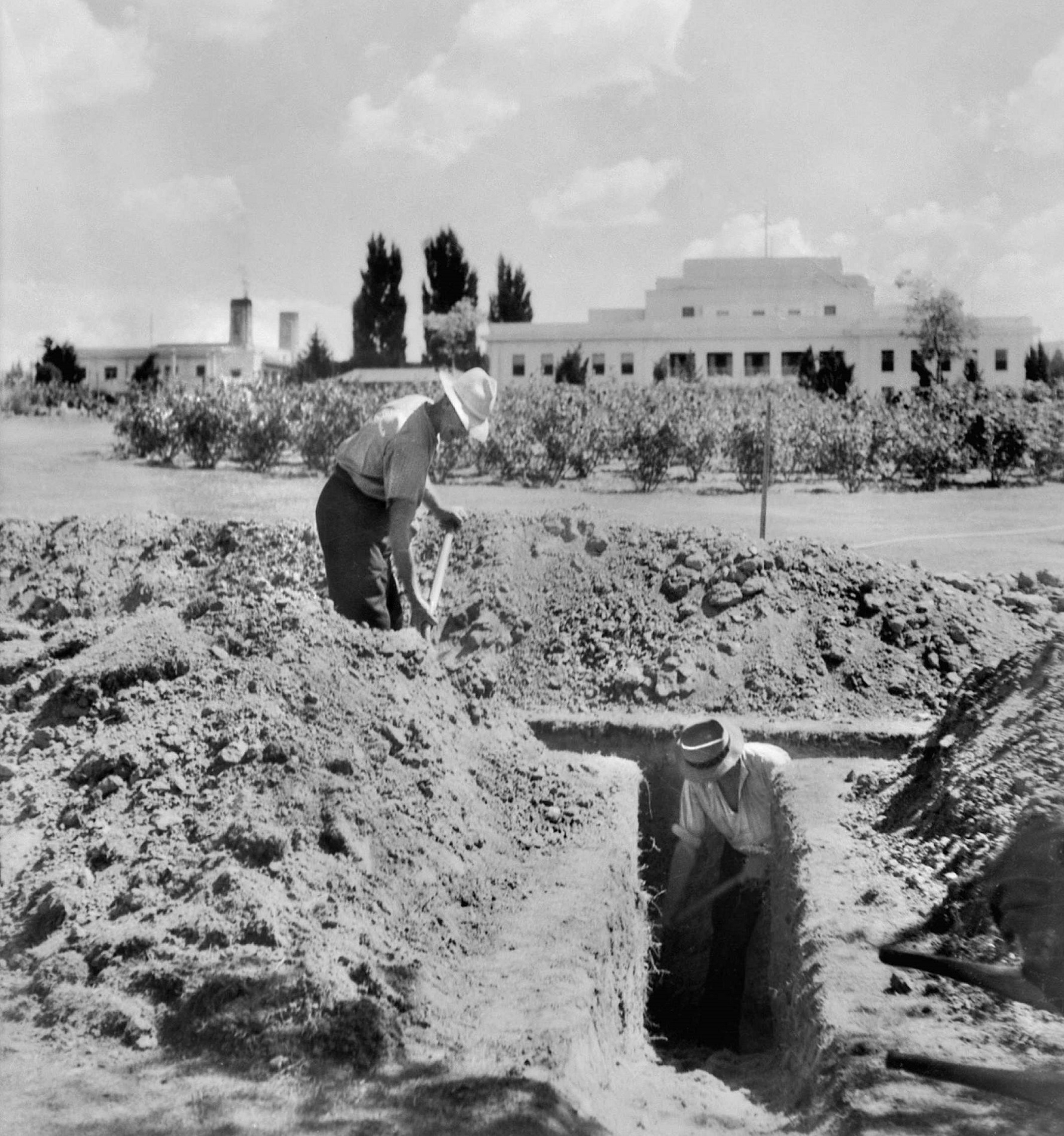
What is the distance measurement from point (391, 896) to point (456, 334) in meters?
23.5

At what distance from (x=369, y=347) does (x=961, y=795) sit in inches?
679

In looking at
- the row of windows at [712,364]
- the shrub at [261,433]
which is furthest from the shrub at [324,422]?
the row of windows at [712,364]

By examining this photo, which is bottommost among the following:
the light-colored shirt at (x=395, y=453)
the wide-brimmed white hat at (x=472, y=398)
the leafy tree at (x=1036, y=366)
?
the light-colored shirt at (x=395, y=453)

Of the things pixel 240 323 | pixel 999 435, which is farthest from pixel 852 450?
pixel 240 323

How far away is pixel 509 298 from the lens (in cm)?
3419

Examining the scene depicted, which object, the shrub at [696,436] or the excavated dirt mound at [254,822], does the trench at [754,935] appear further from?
the shrub at [696,436]

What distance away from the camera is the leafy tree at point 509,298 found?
34.0m

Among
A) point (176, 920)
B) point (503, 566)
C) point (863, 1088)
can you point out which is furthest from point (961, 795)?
point (503, 566)

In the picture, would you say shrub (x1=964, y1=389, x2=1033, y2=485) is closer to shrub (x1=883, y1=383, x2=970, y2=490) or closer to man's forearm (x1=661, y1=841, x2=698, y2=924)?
shrub (x1=883, y1=383, x2=970, y2=490)

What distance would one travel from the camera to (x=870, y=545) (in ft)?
35.2

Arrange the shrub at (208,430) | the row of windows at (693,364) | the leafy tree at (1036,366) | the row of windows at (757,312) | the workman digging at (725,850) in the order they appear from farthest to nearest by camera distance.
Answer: the row of windows at (693,364) → the row of windows at (757,312) → the shrub at (208,430) → the leafy tree at (1036,366) → the workman digging at (725,850)

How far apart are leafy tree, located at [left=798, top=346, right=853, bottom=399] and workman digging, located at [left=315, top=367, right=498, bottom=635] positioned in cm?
1612

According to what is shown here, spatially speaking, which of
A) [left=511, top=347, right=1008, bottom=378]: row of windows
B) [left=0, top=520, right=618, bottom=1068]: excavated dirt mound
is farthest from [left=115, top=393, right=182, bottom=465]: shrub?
[left=511, top=347, right=1008, bottom=378]: row of windows

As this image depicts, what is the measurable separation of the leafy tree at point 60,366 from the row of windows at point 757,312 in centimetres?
1352
